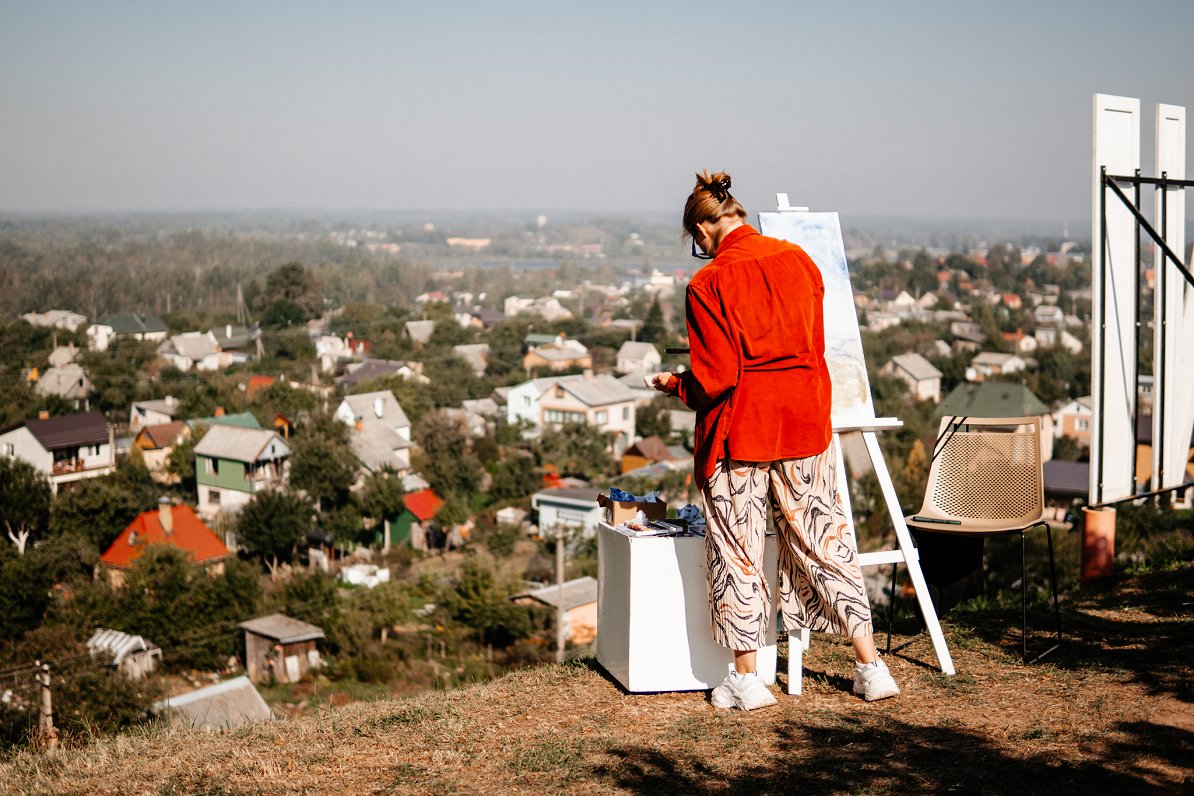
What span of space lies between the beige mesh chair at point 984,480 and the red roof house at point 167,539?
15.1 metres

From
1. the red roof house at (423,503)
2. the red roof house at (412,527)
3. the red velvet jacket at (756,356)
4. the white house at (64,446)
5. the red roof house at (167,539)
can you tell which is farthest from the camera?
the white house at (64,446)

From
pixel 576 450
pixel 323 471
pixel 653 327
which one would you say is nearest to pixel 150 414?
pixel 323 471

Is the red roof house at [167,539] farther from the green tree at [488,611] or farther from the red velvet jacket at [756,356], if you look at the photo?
the red velvet jacket at [756,356]

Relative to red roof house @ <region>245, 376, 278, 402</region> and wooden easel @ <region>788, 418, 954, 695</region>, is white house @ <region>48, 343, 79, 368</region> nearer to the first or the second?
red roof house @ <region>245, 376, 278, 402</region>

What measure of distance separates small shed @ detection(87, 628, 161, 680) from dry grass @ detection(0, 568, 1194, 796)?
1054 cm

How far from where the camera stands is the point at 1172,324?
422 centimetres

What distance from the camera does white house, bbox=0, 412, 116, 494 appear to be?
2403 cm

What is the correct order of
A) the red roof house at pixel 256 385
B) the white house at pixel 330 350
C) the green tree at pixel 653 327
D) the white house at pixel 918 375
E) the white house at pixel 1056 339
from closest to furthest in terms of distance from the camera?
the red roof house at pixel 256 385
the white house at pixel 918 375
the white house at pixel 330 350
the white house at pixel 1056 339
the green tree at pixel 653 327

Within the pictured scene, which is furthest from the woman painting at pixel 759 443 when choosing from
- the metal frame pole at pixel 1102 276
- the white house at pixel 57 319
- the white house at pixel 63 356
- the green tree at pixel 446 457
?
the white house at pixel 57 319

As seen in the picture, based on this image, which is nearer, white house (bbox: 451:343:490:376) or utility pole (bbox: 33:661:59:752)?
utility pole (bbox: 33:661:59:752)

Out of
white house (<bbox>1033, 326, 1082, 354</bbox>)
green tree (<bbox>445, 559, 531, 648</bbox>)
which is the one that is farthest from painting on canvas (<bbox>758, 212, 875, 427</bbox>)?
white house (<bbox>1033, 326, 1082, 354</bbox>)

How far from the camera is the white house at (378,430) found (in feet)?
81.0

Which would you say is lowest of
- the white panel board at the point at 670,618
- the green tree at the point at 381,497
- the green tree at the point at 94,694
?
the green tree at the point at 381,497

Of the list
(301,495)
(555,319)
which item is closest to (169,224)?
(555,319)
